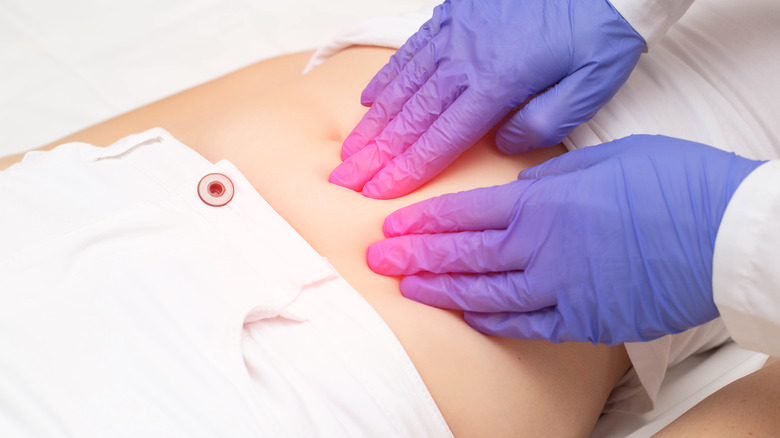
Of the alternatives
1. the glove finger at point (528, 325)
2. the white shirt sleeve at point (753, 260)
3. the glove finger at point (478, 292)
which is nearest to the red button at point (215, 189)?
the glove finger at point (478, 292)

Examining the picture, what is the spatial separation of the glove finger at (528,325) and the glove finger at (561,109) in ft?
0.96

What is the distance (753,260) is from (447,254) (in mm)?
401

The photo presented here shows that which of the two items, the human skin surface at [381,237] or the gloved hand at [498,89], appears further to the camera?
the gloved hand at [498,89]

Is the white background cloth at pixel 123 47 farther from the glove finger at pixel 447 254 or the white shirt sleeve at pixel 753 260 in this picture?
the white shirt sleeve at pixel 753 260

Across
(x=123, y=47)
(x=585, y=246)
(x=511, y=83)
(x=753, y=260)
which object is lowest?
(x=753, y=260)

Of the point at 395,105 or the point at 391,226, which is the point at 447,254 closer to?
the point at 391,226

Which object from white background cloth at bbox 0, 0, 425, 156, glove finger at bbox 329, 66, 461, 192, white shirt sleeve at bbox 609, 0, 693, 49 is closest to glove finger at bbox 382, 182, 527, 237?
glove finger at bbox 329, 66, 461, 192

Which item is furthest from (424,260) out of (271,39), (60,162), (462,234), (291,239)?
(271,39)

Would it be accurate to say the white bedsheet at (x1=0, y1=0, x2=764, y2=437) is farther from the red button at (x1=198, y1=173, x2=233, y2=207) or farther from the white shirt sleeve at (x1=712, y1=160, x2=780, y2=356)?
the white shirt sleeve at (x1=712, y1=160, x2=780, y2=356)

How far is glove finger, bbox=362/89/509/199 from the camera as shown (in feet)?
3.11

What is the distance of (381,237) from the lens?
941 mm

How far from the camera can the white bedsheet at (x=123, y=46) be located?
147 centimetres

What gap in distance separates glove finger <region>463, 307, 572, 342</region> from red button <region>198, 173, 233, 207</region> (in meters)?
0.42

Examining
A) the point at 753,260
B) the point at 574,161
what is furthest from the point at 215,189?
the point at 753,260
